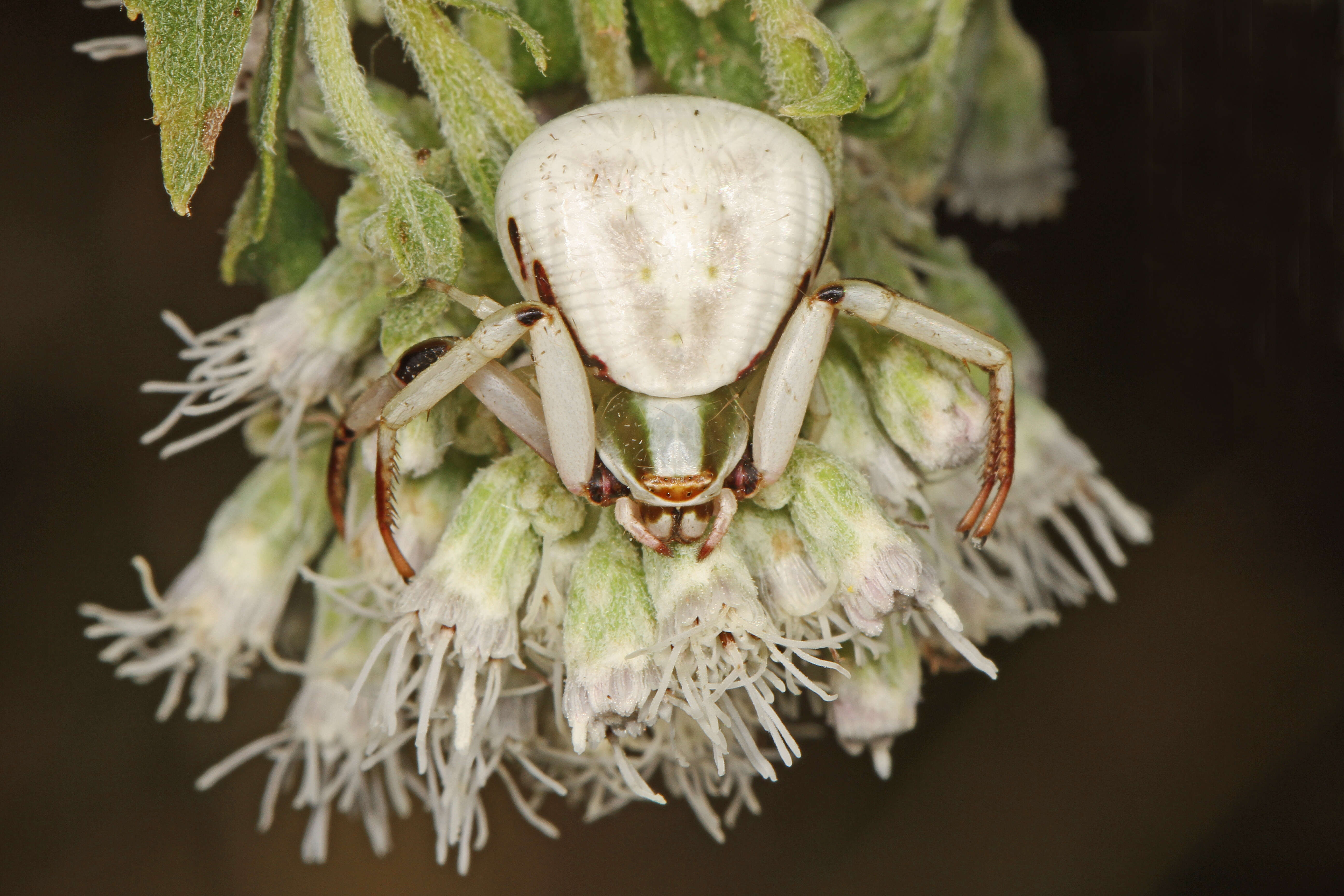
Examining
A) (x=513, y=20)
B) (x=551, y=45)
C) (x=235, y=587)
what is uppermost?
(x=513, y=20)

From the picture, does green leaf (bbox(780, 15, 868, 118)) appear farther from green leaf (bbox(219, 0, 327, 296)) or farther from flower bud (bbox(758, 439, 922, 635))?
green leaf (bbox(219, 0, 327, 296))

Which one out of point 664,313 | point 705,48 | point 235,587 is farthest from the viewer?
point 235,587

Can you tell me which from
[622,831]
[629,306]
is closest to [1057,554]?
[629,306]

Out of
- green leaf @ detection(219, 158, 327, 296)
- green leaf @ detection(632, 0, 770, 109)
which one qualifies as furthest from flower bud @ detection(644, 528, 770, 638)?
green leaf @ detection(219, 158, 327, 296)

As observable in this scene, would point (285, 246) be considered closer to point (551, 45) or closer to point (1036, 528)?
point (551, 45)

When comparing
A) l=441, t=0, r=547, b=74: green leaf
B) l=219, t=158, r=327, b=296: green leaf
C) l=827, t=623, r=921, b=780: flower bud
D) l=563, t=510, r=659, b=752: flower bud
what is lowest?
l=827, t=623, r=921, b=780: flower bud

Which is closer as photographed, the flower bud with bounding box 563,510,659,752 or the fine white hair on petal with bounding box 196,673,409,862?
the flower bud with bounding box 563,510,659,752

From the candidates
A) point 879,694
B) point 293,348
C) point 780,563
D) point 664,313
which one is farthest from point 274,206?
point 879,694
